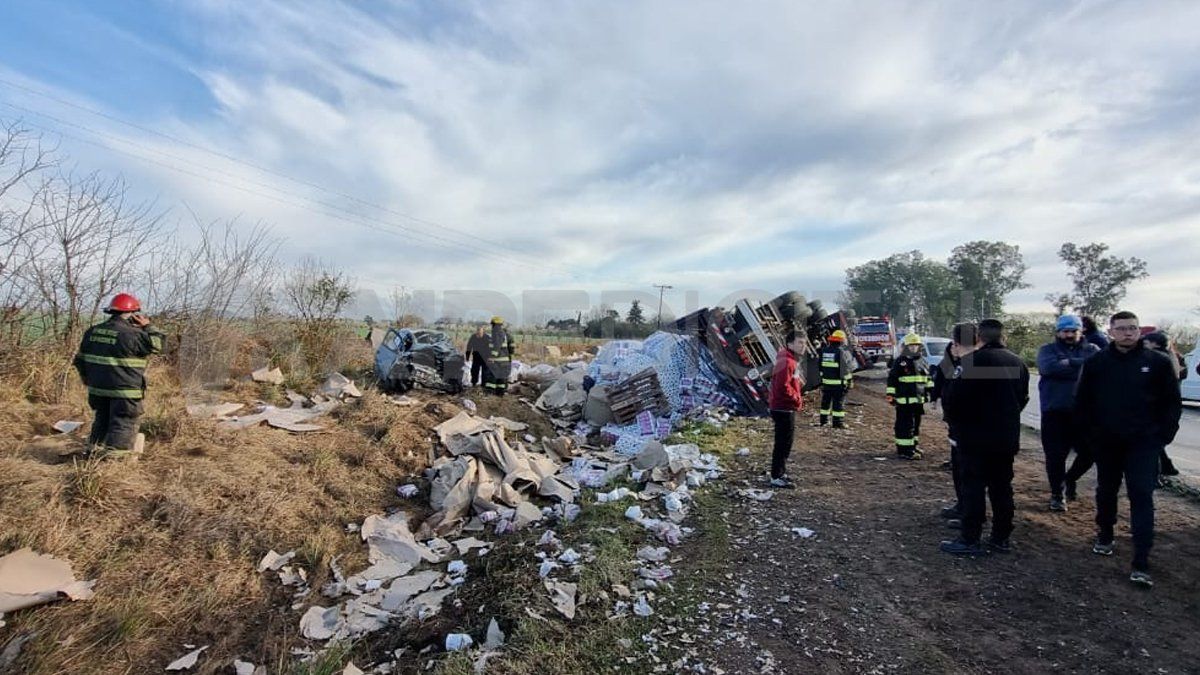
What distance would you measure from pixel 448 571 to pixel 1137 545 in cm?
455

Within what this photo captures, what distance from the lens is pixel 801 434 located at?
8008mm

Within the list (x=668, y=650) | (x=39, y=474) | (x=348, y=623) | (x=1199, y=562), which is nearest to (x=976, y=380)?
(x=1199, y=562)

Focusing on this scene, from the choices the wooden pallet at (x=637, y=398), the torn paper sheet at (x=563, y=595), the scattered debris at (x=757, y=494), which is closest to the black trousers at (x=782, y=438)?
the scattered debris at (x=757, y=494)

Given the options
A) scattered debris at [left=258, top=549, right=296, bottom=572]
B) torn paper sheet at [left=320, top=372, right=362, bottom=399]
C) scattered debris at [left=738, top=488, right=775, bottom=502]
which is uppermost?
torn paper sheet at [left=320, top=372, right=362, bottom=399]

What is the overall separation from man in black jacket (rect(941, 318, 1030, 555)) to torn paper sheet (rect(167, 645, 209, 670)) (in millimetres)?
4946

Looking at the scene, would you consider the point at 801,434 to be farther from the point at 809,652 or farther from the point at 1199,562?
the point at 809,652

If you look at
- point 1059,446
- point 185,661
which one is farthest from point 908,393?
point 185,661

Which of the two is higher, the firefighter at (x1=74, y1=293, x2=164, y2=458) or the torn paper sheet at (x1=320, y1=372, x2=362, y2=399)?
the firefighter at (x1=74, y1=293, x2=164, y2=458)

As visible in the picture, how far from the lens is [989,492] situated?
381cm

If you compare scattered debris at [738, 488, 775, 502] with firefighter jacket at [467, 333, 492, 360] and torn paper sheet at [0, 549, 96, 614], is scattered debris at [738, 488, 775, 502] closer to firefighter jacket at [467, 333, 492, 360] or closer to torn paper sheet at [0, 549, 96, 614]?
torn paper sheet at [0, 549, 96, 614]

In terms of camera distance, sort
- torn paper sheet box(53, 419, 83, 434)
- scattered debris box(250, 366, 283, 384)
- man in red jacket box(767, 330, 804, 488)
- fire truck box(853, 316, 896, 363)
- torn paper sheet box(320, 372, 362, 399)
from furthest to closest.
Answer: fire truck box(853, 316, 896, 363) → scattered debris box(250, 366, 283, 384) → torn paper sheet box(320, 372, 362, 399) → torn paper sheet box(53, 419, 83, 434) → man in red jacket box(767, 330, 804, 488)

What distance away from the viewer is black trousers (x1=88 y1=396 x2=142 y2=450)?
515cm

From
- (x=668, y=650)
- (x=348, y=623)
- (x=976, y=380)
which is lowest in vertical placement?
(x=348, y=623)

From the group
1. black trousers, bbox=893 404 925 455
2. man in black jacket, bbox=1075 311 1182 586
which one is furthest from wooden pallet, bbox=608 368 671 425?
man in black jacket, bbox=1075 311 1182 586
